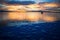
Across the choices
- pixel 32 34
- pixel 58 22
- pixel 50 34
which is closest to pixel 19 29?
pixel 32 34

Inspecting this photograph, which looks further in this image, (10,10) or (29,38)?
(10,10)

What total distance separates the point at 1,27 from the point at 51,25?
584 mm

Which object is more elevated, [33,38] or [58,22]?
[58,22]

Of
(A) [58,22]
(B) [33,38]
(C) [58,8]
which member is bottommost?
(B) [33,38]

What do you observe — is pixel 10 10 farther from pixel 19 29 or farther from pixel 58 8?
pixel 58 8

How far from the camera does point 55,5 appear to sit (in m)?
1.73

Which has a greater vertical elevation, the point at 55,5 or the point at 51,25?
the point at 55,5

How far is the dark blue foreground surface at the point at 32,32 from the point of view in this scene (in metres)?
1.56

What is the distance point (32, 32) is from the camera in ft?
5.33

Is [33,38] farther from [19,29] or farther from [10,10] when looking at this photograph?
[10,10]

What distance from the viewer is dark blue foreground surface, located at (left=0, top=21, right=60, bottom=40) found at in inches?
61.4

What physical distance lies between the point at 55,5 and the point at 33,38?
0.49m

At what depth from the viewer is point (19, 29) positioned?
166cm

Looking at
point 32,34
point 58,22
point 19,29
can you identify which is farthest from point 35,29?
point 58,22
